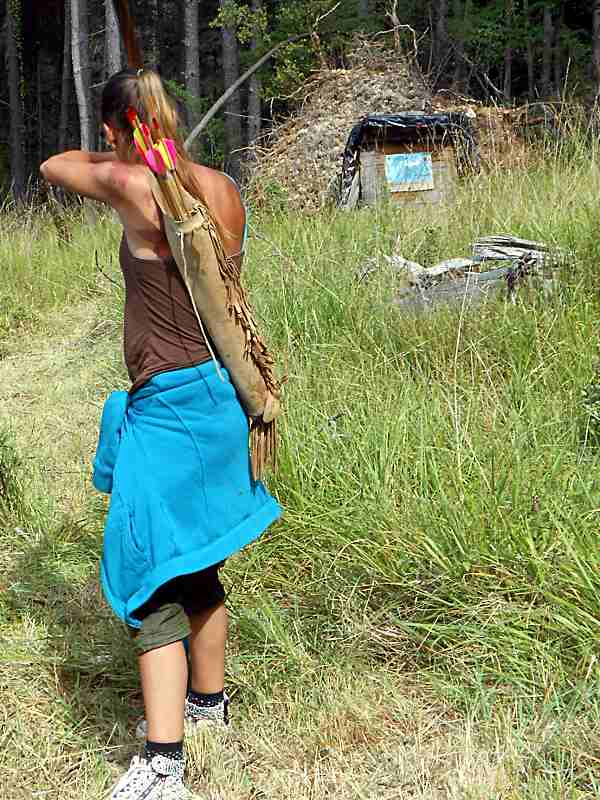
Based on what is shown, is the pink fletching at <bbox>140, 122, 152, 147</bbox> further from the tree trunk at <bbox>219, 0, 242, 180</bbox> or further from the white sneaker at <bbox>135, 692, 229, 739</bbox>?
the tree trunk at <bbox>219, 0, 242, 180</bbox>

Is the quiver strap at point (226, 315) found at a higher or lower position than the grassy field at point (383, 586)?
higher

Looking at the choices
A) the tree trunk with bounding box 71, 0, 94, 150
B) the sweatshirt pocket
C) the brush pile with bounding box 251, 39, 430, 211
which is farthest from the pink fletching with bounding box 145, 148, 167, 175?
the tree trunk with bounding box 71, 0, 94, 150

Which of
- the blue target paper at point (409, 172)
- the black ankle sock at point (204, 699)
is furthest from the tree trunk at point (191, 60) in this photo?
the black ankle sock at point (204, 699)

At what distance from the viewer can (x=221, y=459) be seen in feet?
6.97

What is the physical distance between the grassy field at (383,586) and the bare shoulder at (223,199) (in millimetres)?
1098

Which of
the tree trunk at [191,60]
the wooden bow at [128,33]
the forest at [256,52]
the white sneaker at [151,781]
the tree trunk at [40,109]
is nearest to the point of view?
the white sneaker at [151,781]

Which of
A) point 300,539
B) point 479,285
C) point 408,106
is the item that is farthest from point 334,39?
point 300,539

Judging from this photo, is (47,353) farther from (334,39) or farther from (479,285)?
(334,39)

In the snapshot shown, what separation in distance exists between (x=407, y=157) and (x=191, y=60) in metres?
10.7

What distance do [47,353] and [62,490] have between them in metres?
2.65

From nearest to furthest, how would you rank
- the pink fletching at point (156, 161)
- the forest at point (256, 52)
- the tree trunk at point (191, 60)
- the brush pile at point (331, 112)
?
the pink fletching at point (156, 161)
the brush pile at point (331, 112)
the forest at point (256, 52)
the tree trunk at point (191, 60)

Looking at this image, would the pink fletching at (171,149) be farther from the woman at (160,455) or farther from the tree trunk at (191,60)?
the tree trunk at (191,60)

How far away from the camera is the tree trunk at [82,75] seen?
11766 mm

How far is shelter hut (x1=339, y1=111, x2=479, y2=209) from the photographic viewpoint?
7.13m
